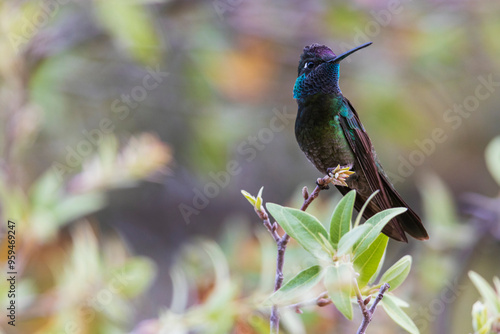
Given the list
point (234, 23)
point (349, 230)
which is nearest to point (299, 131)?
point (349, 230)

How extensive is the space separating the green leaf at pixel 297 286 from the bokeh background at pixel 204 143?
624 mm

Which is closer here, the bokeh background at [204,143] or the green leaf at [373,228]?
the green leaf at [373,228]

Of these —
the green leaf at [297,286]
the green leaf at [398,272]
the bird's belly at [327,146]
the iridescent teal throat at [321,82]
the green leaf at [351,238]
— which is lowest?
the green leaf at [398,272]

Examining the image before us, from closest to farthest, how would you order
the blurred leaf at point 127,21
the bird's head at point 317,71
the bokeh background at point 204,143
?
the bird's head at point 317,71 → the bokeh background at point 204,143 → the blurred leaf at point 127,21

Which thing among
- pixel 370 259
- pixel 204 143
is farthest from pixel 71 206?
pixel 204 143

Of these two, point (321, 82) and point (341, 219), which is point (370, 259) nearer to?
point (341, 219)

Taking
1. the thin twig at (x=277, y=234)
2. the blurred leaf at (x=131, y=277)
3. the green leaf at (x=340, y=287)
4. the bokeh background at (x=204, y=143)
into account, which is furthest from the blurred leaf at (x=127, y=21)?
the green leaf at (x=340, y=287)

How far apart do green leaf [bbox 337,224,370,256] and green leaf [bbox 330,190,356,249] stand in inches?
1.4

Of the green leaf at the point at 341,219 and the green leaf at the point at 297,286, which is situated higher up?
the green leaf at the point at 341,219

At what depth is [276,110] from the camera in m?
3.87

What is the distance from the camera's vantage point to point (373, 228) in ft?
3.33

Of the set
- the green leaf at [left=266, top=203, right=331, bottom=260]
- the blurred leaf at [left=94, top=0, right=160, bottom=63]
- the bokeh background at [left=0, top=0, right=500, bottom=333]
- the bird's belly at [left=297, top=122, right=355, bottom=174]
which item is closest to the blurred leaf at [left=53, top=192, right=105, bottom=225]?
the bokeh background at [left=0, top=0, right=500, bottom=333]

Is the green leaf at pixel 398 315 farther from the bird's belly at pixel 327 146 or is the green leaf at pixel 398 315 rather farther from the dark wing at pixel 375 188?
the bird's belly at pixel 327 146

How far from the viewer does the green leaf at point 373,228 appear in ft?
3.26
